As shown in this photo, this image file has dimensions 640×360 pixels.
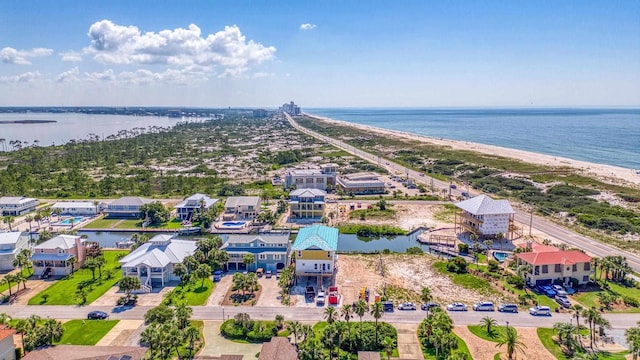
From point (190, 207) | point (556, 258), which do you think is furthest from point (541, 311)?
point (190, 207)

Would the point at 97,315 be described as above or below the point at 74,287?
above

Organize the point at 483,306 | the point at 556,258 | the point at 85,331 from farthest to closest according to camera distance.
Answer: the point at 556,258 → the point at 483,306 → the point at 85,331

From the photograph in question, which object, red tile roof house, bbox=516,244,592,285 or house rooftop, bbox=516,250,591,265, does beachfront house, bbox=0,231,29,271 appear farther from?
house rooftop, bbox=516,250,591,265

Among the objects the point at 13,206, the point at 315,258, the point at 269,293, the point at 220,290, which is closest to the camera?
the point at 269,293

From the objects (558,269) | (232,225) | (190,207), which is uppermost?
(190,207)

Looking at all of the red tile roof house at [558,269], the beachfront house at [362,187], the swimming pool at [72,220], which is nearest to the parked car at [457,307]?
the red tile roof house at [558,269]

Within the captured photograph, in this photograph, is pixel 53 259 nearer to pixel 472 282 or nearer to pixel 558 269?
pixel 472 282

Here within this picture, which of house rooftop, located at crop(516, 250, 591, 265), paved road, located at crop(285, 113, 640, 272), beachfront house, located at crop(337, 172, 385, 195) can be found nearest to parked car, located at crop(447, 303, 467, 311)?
house rooftop, located at crop(516, 250, 591, 265)
